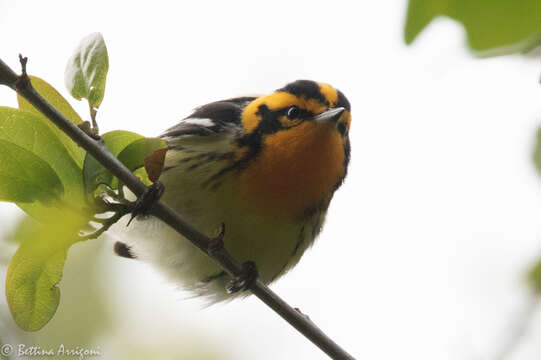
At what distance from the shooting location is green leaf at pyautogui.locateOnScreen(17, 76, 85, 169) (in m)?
2.04

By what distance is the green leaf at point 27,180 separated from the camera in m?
1.92

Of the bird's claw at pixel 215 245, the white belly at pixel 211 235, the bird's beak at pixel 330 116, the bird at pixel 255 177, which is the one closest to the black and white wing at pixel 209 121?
the bird at pixel 255 177

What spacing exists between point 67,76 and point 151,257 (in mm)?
1765

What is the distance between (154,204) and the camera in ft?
7.16

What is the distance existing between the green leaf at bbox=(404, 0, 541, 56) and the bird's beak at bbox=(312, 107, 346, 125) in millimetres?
1845

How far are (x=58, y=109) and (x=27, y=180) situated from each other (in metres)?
→ 0.27

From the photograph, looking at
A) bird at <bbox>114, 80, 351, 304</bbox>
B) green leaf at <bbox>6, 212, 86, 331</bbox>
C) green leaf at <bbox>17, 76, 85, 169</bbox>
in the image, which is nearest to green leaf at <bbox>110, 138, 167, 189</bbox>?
green leaf at <bbox>17, 76, 85, 169</bbox>

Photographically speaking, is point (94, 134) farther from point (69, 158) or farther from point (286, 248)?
point (286, 248)

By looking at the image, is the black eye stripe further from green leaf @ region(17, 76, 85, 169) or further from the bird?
green leaf @ region(17, 76, 85, 169)

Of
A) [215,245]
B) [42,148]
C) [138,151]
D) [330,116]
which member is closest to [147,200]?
[138,151]

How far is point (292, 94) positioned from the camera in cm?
354

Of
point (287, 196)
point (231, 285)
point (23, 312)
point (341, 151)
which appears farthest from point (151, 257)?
point (23, 312)

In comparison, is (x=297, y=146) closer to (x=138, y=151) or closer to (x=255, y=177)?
(x=255, y=177)

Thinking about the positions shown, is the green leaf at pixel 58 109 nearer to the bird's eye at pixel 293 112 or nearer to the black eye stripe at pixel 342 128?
the bird's eye at pixel 293 112
